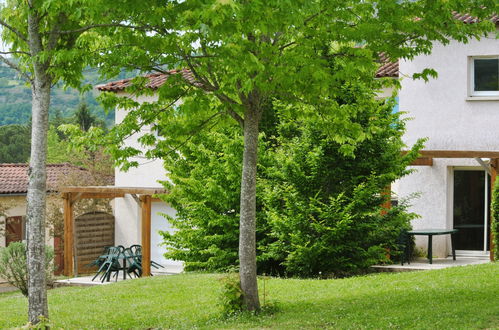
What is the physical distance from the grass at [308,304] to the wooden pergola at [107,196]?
3548mm

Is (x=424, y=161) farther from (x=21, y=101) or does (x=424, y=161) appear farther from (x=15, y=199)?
(x=21, y=101)

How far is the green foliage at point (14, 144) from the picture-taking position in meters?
68.6

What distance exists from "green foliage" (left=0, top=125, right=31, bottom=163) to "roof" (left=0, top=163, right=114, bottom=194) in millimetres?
37737

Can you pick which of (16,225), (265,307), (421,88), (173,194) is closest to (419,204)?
(421,88)

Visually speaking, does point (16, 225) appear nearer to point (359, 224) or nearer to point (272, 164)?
point (272, 164)

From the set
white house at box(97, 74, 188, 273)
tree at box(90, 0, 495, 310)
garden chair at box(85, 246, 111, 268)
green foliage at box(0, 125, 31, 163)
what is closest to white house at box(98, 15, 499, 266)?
garden chair at box(85, 246, 111, 268)

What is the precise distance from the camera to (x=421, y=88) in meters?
20.0

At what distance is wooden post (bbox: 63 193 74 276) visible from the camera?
74.5 ft

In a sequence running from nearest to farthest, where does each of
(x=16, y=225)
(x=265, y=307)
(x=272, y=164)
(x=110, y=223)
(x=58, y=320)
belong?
(x=265, y=307) < (x=58, y=320) < (x=272, y=164) < (x=110, y=223) < (x=16, y=225)

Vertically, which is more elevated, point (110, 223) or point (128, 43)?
point (128, 43)

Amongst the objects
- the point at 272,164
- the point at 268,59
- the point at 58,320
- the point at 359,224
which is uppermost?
the point at 268,59

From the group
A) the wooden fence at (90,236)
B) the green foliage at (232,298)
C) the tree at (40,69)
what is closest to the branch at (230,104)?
the tree at (40,69)

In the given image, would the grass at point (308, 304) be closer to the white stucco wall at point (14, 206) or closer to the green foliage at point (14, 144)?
the white stucco wall at point (14, 206)

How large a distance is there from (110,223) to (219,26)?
18347mm
